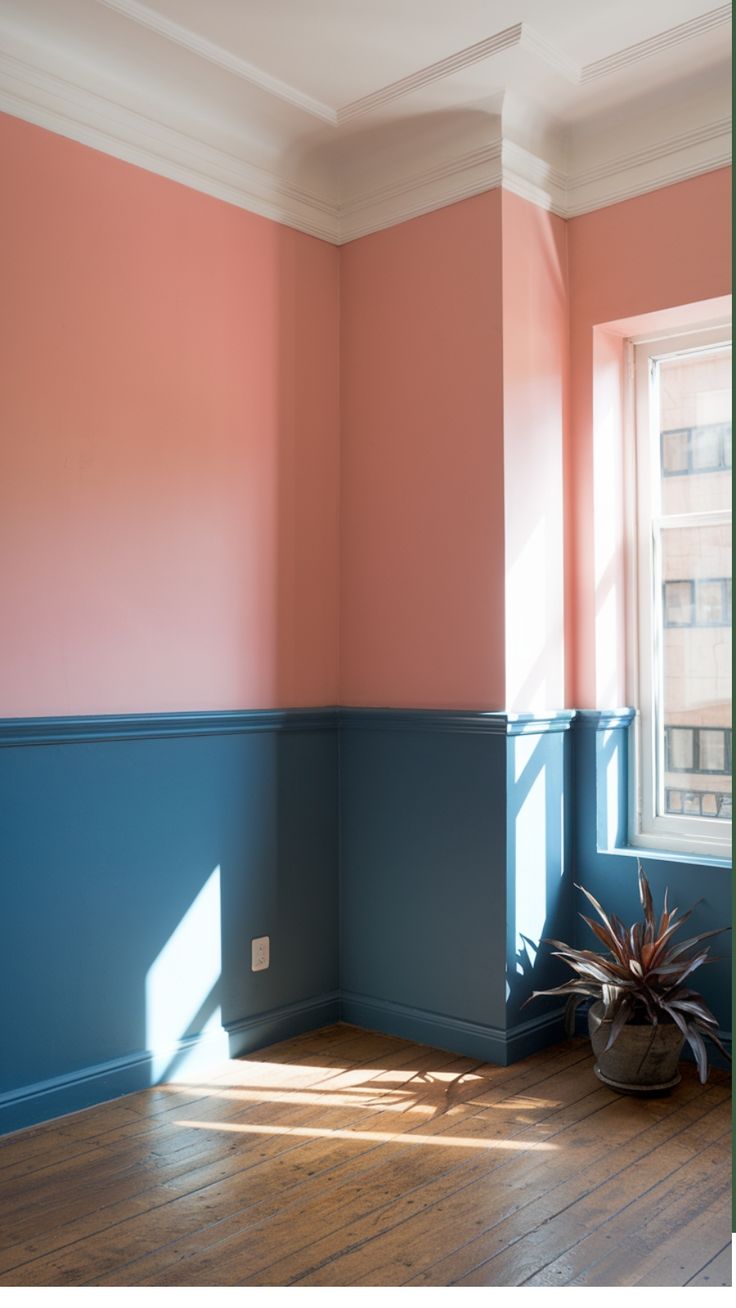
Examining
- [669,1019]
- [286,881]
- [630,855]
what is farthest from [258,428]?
[669,1019]

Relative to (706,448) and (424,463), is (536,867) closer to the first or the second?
(424,463)

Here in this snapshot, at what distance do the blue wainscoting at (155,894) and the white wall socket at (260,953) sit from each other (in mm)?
20

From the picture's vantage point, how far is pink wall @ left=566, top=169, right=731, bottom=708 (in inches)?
135

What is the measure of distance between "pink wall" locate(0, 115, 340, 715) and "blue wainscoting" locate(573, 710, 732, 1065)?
0.95 metres

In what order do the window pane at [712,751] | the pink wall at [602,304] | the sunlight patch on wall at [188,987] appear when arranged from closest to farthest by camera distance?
the sunlight patch on wall at [188,987]
the pink wall at [602,304]
the window pane at [712,751]

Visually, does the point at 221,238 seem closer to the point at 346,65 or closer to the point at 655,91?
the point at 346,65

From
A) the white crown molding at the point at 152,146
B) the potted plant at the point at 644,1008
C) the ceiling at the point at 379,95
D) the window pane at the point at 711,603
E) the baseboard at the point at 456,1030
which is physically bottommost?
the baseboard at the point at 456,1030

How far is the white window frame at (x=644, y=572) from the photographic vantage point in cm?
372

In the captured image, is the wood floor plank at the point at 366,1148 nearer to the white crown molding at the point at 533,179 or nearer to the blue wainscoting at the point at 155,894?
the blue wainscoting at the point at 155,894

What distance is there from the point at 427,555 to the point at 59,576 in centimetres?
123

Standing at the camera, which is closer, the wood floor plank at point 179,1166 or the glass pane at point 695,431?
the wood floor plank at point 179,1166

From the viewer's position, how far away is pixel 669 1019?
121 inches

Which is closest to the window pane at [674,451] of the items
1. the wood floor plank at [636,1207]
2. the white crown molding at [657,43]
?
the white crown molding at [657,43]

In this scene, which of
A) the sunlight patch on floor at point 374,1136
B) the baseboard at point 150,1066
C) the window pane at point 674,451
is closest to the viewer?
the sunlight patch on floor at point 374,1136
